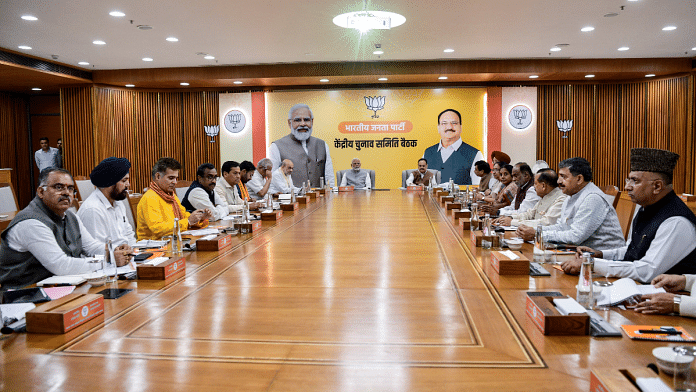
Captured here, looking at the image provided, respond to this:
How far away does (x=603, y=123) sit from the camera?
10109mm

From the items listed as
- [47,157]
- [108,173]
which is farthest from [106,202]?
[47,157]

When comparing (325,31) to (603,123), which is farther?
(603,123)

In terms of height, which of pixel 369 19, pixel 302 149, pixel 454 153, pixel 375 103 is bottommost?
pixel 454 153

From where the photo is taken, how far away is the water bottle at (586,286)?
5.54 ft

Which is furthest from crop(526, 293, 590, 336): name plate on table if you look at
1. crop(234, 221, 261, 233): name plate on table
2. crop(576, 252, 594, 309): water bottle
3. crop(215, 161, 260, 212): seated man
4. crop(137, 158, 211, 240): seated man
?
crop(215, 161, 260, 212): seated man

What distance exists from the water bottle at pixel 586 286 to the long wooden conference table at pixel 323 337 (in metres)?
0.09

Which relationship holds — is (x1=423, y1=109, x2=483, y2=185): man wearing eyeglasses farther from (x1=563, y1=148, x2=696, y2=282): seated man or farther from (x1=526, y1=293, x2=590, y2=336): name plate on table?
(x1=526, y1=293, x2=590, y2=336): name plate on table

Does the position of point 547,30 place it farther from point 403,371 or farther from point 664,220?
point 403,371

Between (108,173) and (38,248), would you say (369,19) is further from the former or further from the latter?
(38,248)

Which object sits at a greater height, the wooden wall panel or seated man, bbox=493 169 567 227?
the wooden wall panel

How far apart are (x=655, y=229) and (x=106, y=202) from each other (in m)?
3.12

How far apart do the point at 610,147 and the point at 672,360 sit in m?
10.2

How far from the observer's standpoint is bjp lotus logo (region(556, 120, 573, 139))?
32.9ft

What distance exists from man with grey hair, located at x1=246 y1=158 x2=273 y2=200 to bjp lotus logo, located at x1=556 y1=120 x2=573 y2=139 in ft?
20.6
